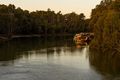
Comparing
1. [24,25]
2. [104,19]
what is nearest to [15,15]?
[24,25]

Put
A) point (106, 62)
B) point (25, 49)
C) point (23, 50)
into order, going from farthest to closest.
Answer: point (25, 49), point (23, 50), point (106, 62)

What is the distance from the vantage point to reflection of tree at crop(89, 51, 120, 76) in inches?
1286

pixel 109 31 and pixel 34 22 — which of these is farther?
pixel 34 22

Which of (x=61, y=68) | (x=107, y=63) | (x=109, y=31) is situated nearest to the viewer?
(x=61, y=68)

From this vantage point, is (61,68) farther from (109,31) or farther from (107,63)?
(109,31)

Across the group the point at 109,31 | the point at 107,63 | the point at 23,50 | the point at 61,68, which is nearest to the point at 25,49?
the point at 23,50

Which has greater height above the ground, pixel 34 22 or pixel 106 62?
pixel 34 22

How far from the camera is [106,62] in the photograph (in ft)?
124

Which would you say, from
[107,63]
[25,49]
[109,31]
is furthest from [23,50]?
[107,63]

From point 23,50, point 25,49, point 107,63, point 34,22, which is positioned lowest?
point 107,63

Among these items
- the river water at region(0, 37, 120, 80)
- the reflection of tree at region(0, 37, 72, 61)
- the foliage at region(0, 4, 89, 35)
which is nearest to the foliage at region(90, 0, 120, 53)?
the river water at region(0, 37, 120, 80)

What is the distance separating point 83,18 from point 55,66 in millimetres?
106998

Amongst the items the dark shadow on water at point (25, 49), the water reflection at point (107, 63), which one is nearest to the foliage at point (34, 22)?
the dark shadow on water at point (25, 49)

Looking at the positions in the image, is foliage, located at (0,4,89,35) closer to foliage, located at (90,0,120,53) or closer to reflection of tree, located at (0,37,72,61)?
reflection of tree, located at (0,37,72,61)
